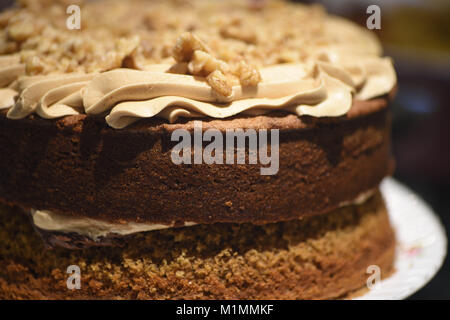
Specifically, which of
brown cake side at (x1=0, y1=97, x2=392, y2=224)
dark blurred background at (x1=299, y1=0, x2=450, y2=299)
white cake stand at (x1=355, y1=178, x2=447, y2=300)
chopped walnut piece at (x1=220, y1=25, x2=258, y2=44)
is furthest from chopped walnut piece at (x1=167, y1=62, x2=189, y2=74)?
dark blurred background at (x1=299, y1=0, x2=450, y2=299)

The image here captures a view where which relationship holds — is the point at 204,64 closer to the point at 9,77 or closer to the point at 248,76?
the point at 248,76

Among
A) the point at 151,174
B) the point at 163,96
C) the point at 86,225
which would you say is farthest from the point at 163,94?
the point at 86,225

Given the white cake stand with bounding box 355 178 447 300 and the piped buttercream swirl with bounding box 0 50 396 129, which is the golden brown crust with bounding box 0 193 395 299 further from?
the piped buttercream swirl with bounding box 0 50 396 129

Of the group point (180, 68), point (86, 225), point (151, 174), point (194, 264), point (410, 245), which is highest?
point (180, 68)

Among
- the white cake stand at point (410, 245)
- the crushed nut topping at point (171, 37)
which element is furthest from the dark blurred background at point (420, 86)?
the crushed nut topping at point (171, 37)
